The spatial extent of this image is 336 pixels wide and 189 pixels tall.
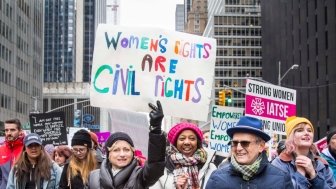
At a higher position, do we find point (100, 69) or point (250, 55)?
point (250, 55)

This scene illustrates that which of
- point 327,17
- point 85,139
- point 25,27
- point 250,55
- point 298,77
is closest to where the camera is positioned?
A: point 85,139

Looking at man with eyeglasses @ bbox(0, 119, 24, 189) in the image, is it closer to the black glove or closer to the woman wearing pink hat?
the woman wearing pink hat

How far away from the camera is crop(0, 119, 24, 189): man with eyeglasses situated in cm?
812

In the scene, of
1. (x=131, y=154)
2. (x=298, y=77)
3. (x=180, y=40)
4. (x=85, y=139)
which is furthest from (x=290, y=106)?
(x=298, y=77)

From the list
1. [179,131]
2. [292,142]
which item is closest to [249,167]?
[292,142]

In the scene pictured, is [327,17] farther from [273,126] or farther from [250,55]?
[250,55]

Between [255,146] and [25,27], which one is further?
[25,27]

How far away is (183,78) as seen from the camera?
8.00 metres

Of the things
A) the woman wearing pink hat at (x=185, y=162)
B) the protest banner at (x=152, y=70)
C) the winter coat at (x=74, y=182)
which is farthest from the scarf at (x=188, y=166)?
the protest banner at (x=152, y=70)

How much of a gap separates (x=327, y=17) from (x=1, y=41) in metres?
33.7

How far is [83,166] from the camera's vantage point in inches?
273

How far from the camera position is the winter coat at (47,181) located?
23.4 feet

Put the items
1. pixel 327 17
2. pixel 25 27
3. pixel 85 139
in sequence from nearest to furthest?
1. pixel 85 139
2. pixel 327 17
3. pixel 25 27

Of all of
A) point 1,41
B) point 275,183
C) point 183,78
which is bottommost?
point 275,183
